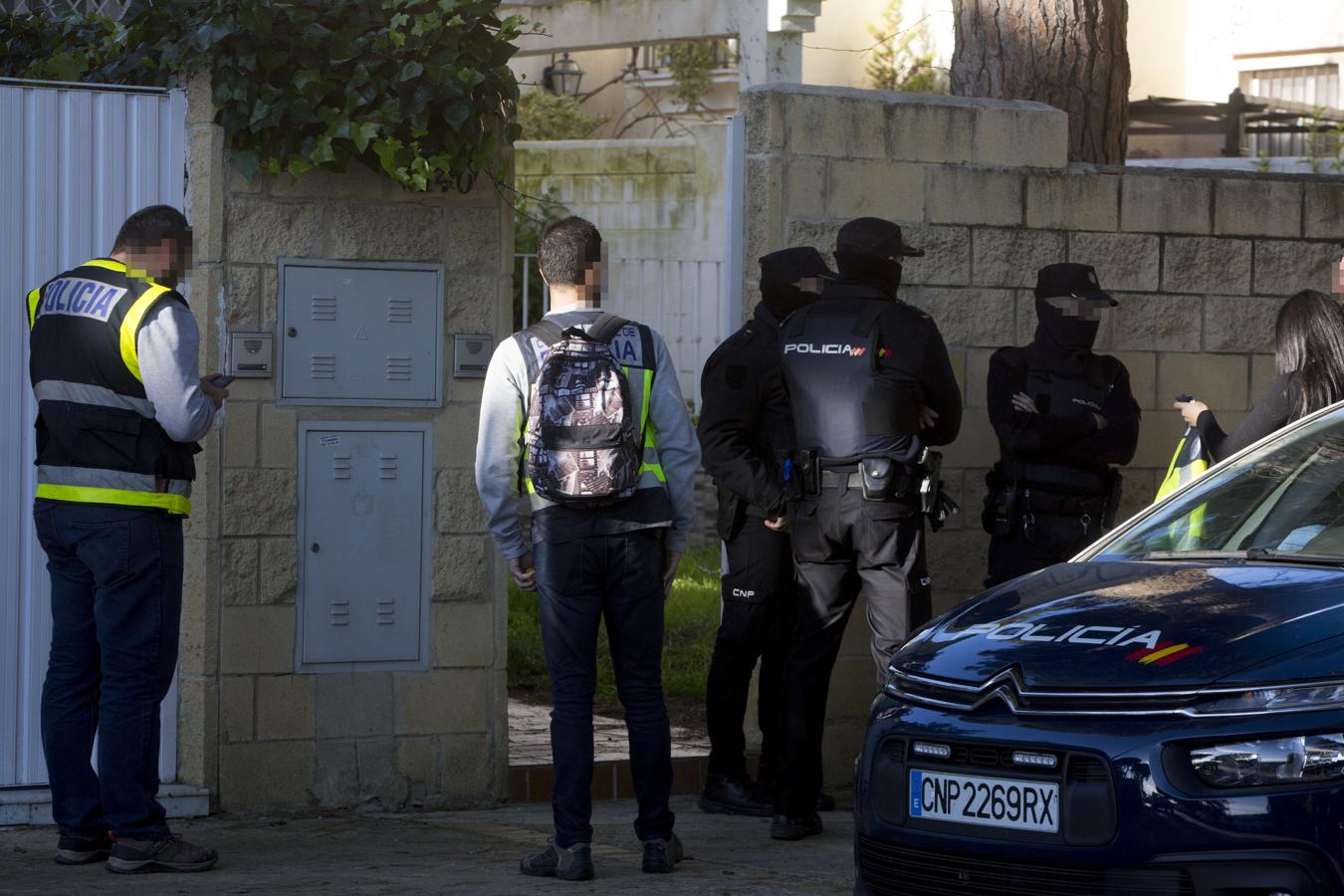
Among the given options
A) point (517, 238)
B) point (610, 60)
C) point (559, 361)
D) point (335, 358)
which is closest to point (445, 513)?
point (335, 358)

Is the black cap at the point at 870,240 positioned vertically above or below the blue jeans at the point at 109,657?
above

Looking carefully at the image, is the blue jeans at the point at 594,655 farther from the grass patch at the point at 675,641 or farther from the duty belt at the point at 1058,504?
the grass patch at the point at 675,641

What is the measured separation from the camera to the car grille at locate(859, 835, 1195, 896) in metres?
3.81

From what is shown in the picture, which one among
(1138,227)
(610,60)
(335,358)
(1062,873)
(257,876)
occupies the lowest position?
(257,876)

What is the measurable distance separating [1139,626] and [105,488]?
3.00 m

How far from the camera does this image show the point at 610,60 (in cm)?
2264

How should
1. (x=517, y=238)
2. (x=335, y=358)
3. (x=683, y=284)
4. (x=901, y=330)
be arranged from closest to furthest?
(x=901, y=330), (x=335, y=358), (x=683, y=284), (x=517, y=238)

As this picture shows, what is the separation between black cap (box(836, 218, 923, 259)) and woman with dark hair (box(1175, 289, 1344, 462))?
140 centimetres

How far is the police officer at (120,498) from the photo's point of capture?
17.9 ft

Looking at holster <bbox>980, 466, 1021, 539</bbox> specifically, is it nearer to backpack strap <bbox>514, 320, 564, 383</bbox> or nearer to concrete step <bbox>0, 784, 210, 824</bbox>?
backpack strap <bbox>514, 320, 564, 383</bbox>

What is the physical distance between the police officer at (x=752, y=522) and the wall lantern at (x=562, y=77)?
14.7 metres

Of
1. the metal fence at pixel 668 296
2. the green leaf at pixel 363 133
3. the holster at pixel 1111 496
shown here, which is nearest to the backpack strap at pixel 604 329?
the green leaf at pixel 363 133

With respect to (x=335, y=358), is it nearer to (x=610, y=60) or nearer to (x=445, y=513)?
(x=445, y=513)

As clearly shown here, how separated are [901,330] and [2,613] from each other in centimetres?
315
